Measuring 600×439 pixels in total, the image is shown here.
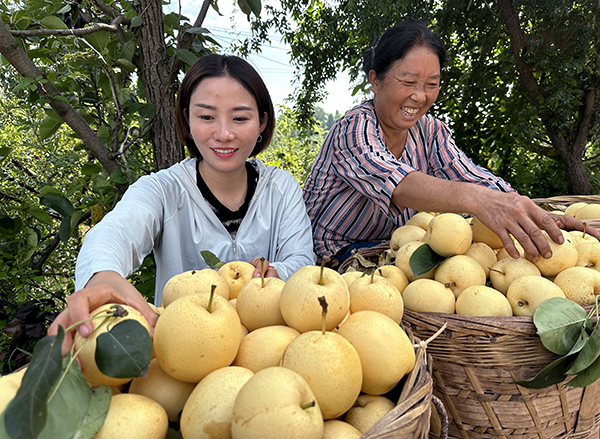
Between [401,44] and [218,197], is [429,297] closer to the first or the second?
[218,197]

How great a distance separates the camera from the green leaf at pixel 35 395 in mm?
627

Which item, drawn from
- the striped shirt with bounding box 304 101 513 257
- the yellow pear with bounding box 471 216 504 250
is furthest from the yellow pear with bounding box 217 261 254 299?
the yellow pear with bounding box 471 216 504 250

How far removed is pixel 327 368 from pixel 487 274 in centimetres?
97

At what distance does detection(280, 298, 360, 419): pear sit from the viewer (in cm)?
77

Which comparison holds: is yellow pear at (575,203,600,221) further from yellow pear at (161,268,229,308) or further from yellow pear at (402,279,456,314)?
yellow pear at (161,268,229,308)

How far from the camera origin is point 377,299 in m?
1.06

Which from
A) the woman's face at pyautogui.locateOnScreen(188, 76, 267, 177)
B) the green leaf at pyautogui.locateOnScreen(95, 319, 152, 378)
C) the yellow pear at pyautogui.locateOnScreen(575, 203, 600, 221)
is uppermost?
the woman's face at pyautogui.locateOnScreen(188, 76, 267, 177)

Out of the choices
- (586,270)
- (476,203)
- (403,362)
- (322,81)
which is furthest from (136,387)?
(322,81)

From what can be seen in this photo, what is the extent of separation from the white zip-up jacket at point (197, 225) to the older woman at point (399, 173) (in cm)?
29

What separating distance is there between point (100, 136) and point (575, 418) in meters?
2.29

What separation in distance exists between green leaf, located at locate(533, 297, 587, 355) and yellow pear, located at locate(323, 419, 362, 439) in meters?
0.62

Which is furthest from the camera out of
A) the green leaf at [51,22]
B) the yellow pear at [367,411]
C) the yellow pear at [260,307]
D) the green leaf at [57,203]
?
the green leaf at [57,203]

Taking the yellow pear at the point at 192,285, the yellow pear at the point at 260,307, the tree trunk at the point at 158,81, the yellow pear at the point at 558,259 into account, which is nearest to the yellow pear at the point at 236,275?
the yellow pear at the point at 192,285

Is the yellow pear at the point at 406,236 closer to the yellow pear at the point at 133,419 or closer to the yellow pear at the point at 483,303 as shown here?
the yellow pear at the point at 483,303
